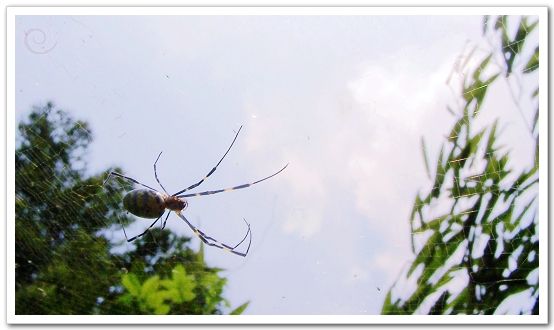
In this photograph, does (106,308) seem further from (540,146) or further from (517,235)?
(540,146)

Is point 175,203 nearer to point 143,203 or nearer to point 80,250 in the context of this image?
point 143,203

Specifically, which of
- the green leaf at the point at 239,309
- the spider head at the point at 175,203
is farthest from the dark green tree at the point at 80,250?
the spider head at the point at 175,203

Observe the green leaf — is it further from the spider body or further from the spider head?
the spider head

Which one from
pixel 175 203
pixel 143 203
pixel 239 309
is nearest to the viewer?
pixel 239 309

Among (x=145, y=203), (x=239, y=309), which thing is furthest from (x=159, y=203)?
(x=239, y=309)

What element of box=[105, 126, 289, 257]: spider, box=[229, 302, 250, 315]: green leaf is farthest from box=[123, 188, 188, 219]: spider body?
box=[229, 302, 250, 315]: green leaf
